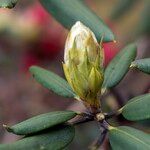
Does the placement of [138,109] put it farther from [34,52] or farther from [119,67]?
[34,52]

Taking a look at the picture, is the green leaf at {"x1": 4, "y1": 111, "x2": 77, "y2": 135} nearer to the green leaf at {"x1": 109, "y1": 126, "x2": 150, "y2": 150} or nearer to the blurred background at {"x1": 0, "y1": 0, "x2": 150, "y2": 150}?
the green leaf at {"x1": 109, "y1": 126, "x2": 150, "y2": 150}

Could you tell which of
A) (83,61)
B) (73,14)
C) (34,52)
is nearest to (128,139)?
(83,61)

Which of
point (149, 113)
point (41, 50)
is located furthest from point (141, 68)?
point (41, 50)

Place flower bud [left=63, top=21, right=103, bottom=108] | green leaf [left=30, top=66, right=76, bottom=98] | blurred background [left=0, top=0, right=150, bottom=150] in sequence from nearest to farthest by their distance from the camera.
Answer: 1. flower bud [left=63, top=21, right=103, bottom=108]
2. green leaf [left=30, top=66, right=76, bottom=98]
3. blurred background [left=0, top=0, right=150, bottom=150]

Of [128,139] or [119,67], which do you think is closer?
[128,139]

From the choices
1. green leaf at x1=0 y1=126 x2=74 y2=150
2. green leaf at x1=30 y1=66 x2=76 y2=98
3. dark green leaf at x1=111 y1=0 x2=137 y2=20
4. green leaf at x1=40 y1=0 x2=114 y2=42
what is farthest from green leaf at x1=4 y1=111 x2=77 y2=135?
dark green leaf at x1=111 y1=0 x2=137 y2=20

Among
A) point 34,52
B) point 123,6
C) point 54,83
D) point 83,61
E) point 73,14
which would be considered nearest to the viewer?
point 83,61

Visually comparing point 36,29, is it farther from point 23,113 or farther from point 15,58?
point 23,113
